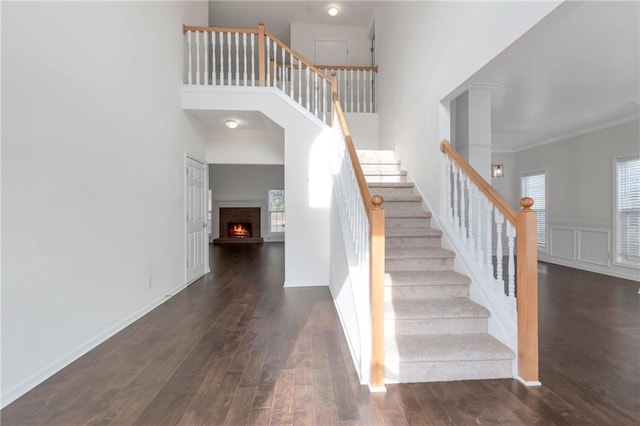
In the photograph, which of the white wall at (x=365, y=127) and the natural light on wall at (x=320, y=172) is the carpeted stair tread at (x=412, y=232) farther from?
the white wall at (x=365, y=127)

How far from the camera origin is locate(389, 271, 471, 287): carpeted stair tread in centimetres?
263

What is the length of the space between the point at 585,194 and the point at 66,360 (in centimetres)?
773

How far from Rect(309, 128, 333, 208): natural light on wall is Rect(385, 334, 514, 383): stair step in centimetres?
268

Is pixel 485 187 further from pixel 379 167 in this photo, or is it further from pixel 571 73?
pixel 571 73

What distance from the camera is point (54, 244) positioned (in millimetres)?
2148

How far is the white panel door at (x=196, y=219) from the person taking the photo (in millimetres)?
4660

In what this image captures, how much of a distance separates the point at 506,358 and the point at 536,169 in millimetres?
6189

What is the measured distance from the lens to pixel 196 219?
496 cm

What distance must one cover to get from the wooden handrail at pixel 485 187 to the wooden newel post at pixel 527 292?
0.11 metres

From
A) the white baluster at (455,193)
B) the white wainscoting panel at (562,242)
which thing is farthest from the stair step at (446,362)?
the white wainscoting panel at (562,242)

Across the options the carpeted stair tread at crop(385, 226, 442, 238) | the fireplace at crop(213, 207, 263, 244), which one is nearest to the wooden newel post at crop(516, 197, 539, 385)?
the carpeted stair tread at crop(385, 226, 442, 238)

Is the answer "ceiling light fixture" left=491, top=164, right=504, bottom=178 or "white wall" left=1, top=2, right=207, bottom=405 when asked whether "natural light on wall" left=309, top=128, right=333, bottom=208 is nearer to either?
"white wall" left=1, top=2, right=207, bottom=405

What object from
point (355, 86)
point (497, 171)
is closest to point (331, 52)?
point (355, 86)

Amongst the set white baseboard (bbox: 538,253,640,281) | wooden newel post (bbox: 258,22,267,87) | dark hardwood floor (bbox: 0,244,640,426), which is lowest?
dark hardwood floor (bbox: 0,244,640,426)
